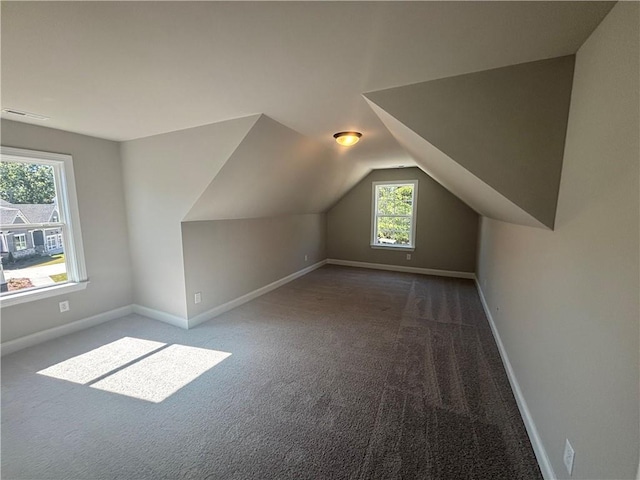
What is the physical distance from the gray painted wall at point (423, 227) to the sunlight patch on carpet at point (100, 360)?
446 cm

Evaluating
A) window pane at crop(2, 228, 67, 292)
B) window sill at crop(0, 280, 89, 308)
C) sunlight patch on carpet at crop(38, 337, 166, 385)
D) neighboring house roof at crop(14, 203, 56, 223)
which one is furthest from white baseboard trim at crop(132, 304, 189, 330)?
neighboring house roof at crop(14, 203, 56, 223)

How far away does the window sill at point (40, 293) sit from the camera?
8.14 feet

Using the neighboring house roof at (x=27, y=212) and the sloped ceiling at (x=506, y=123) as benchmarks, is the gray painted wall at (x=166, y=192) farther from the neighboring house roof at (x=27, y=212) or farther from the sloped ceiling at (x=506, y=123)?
the sloped ceiling at (x=506, y=123)

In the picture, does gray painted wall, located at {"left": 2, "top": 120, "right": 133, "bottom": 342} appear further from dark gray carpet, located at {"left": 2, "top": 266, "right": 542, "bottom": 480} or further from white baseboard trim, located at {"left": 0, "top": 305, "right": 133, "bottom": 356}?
dark gray carpet, located at {"left": 2, "top": 266, "right": 542, "bottom": 480}

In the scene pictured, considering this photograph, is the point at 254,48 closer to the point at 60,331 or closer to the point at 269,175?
the point at 269,175

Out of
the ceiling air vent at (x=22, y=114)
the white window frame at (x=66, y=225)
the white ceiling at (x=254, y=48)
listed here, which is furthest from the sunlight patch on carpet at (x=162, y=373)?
the ceiling air vent at (x=22, y=114)

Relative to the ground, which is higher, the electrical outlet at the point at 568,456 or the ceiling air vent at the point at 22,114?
the ceiling air vent at the point at 22,114

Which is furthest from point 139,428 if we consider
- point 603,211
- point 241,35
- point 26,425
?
point 603,211

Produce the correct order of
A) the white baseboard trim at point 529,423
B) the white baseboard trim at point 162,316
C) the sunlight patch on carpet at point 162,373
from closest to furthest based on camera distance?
1. the white baseboard trim at point 529,423
2. the sunlight patch on carpet at point 162,373
3. the white baseboard trim at point 162,316

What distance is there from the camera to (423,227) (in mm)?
5500

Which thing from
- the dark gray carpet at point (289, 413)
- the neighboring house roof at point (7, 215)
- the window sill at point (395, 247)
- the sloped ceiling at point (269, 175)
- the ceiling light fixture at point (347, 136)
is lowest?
the dark gray carpet at point (289, 413)

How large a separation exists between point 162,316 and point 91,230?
1305mm

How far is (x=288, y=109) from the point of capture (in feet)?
7.15

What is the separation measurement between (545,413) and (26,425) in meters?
3.21
